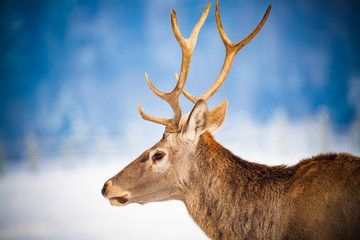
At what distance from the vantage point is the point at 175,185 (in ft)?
6.34

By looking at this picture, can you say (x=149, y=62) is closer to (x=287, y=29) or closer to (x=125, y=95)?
(x=125, y=95)

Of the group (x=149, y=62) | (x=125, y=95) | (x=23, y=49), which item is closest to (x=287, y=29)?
(x=149, y=62)

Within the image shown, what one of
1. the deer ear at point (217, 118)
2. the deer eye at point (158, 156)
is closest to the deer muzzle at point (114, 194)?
the deer eye at point (158, 156)

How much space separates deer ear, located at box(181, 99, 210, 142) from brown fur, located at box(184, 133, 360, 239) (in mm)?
99

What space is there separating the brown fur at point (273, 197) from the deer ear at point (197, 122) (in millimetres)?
99

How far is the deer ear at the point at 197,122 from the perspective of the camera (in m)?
1.77

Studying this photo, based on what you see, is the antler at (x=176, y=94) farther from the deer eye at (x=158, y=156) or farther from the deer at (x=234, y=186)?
the deer eye at (x=158, y=156)

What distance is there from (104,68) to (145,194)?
119 ft

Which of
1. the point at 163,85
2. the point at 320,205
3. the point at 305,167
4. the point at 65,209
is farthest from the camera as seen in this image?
the point at 163,85

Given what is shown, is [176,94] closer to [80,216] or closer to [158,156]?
[158,156]

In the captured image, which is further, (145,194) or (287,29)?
(287,29)

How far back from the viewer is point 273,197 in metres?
1.68

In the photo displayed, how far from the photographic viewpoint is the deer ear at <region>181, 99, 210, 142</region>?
69.6 inches

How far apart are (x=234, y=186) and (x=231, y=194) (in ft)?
0.20
